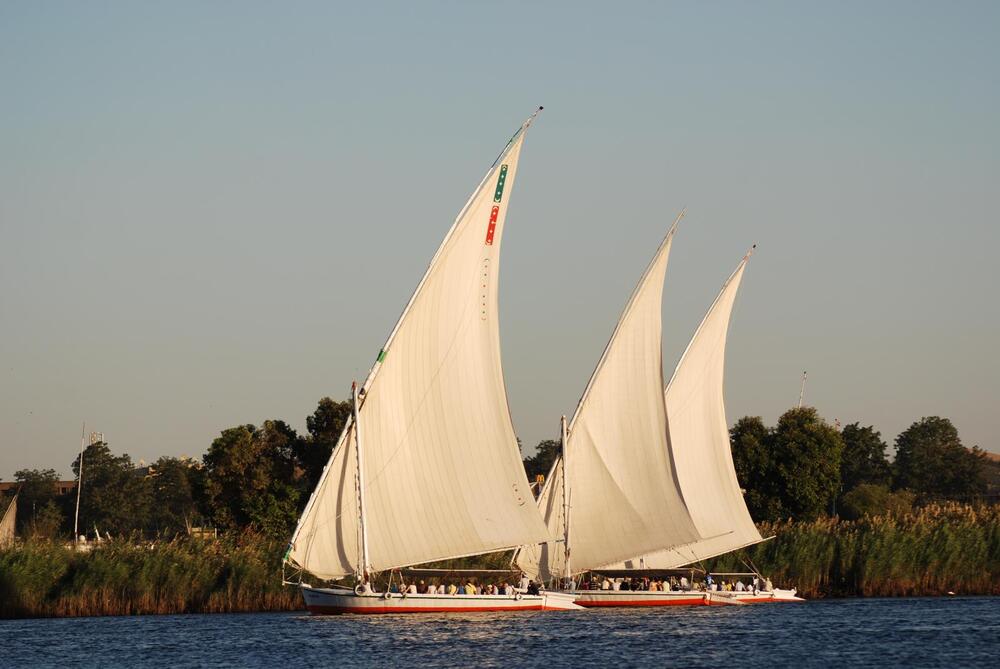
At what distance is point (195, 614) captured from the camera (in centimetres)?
7088

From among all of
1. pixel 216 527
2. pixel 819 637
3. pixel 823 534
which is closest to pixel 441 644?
pixel 819 637

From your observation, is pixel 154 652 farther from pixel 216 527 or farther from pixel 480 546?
pixel 216 527

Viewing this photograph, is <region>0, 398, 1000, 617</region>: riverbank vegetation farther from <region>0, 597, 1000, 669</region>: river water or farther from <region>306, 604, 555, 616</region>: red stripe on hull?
<region>306, 604, 555, 616</region>: red stripe on hull

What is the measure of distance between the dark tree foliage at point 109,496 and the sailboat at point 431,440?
7933cm

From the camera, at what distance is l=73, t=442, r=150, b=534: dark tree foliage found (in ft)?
461

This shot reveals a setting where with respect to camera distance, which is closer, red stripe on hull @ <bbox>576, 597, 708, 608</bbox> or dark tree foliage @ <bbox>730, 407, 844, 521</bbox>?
red stripe on hull @ <bbox>576, 597, 708, 608</bbox>

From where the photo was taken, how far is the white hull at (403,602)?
63938 millimetres

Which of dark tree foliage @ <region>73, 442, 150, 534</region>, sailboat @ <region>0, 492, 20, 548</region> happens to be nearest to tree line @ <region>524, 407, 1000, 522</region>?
sailboat @ <region>0, 492, 20, 548</region>

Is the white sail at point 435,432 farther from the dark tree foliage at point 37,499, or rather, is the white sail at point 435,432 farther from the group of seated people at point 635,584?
the dark tree foliage at point 37,499

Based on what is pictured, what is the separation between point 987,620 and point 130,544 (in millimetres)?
36576

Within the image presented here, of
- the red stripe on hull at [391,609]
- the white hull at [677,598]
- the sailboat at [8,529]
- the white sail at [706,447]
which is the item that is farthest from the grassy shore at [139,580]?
the white sail at [706,447]

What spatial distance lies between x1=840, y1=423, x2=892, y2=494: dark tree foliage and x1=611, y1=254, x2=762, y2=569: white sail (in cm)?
8172

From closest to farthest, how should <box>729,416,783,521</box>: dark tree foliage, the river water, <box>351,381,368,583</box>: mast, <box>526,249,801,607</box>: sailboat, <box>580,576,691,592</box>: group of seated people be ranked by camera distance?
1. the river water
2. <box>351,381,368,583</box>: mast
3. <box>580,576,691,592</box>: group of seated people
4. <box>526,249,801,607</box>: sailboat
5. <box>729,416,783,521</box>: dark tree foliage

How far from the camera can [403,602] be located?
64438mm
